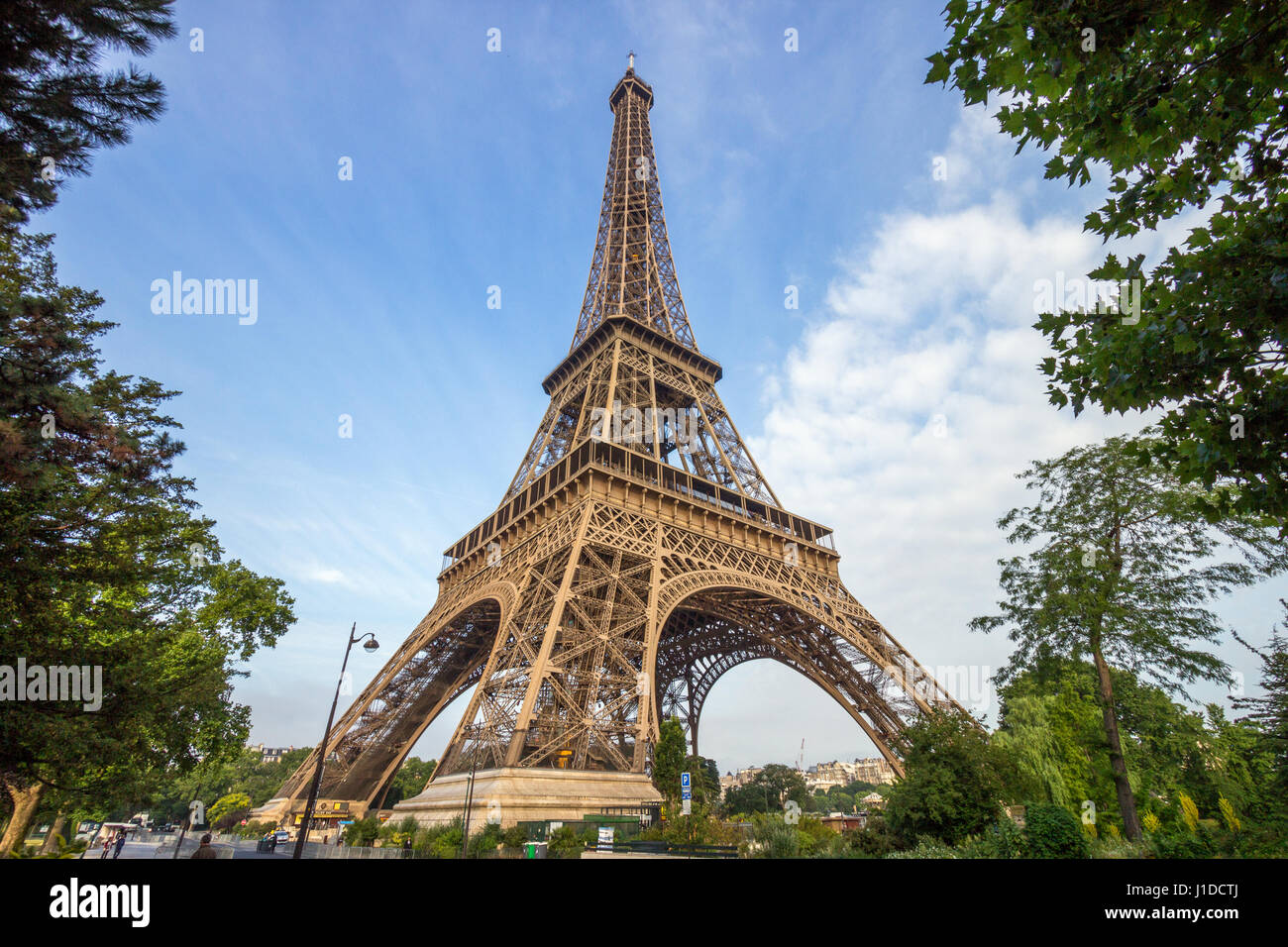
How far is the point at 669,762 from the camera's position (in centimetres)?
2197

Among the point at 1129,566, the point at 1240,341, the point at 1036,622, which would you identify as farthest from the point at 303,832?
the point at 1129,566

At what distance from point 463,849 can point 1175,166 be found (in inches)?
814

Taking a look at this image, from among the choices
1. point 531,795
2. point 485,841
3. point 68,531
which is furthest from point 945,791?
point 68,531

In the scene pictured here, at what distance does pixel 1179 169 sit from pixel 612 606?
74.0 feet

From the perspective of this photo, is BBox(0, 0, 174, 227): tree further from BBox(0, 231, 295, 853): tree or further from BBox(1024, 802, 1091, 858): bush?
BBox(1024, 802, 1091, 858): bush

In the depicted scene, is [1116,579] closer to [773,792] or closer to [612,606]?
[612,606]

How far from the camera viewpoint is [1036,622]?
21797 mm

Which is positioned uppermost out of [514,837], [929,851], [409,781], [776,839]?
[929,851]

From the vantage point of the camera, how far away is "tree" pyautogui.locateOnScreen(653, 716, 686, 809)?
70.6ft

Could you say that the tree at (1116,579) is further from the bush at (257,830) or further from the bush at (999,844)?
the bush at (257,830)

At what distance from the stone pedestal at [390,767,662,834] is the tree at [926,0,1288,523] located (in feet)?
62.6

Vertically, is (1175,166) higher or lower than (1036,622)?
higher
